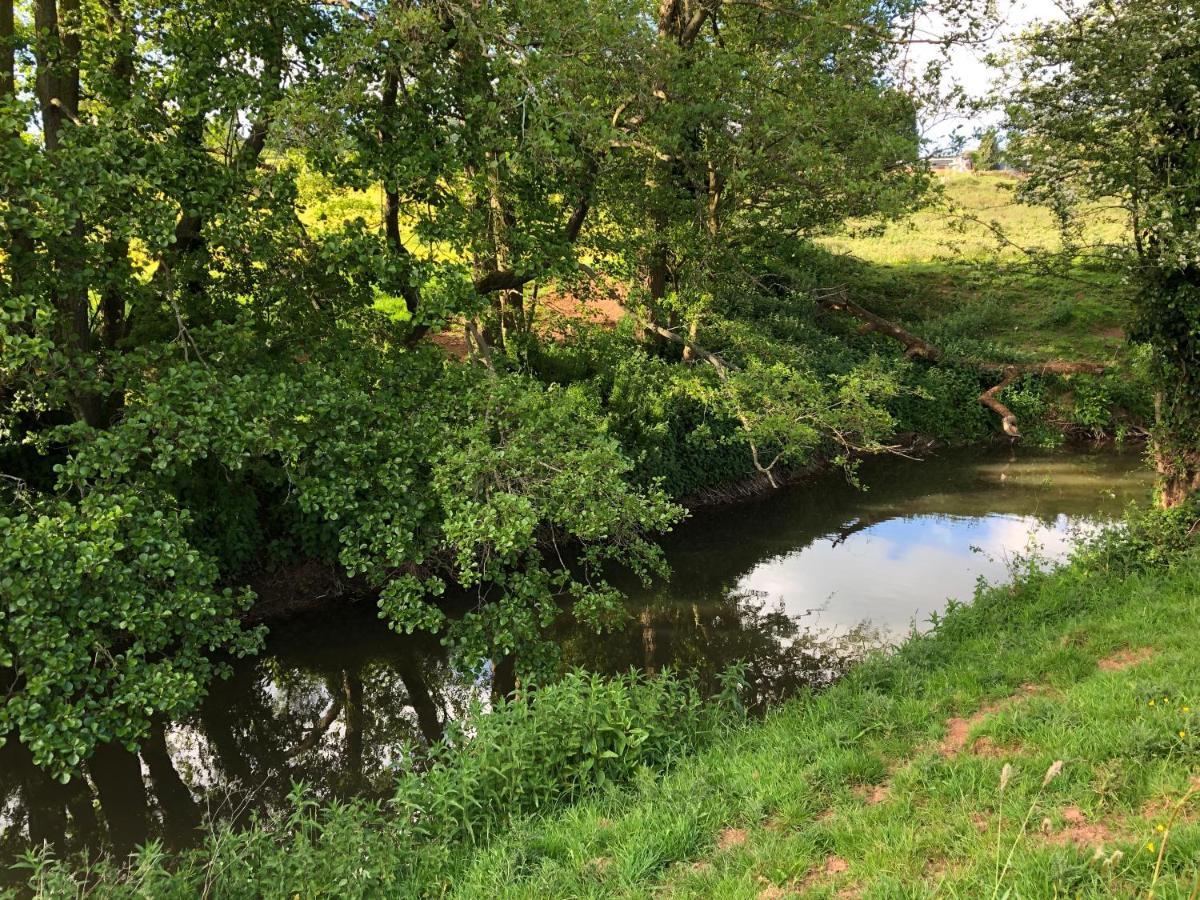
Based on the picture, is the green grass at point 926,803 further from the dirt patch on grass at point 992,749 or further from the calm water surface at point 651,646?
the calm water surface at point 651,646

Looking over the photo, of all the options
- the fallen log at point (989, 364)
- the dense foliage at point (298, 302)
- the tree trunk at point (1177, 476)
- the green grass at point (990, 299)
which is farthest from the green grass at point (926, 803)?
the green grass at point (990, 299)

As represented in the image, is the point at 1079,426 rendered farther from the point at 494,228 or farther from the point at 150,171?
the point at 150,171

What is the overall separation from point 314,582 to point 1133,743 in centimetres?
942

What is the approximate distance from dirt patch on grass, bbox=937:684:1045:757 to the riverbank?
21 millimetres

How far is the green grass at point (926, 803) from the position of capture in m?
3.53

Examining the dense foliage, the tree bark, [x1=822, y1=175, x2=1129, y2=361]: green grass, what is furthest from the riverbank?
[x1=822, y1=175, x2=1129, y2=361]: green grass

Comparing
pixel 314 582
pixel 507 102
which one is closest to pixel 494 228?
pixel 507 102

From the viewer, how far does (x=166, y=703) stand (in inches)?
203

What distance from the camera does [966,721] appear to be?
5.59 meters

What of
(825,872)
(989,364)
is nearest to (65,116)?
(825,872)

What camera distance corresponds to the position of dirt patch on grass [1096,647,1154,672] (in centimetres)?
603

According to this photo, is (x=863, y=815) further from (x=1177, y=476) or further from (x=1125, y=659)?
(x=1177, y=476)

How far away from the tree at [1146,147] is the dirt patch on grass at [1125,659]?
12.2ft

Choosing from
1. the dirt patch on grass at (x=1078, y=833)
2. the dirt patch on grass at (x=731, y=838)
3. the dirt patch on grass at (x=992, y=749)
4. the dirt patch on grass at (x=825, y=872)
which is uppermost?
the dirt patch on grass at (x=1078, y=833)
